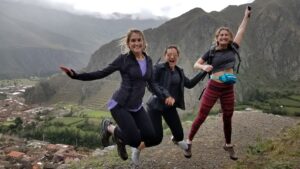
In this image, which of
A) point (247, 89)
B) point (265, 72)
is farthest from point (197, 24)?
point (247, 89)

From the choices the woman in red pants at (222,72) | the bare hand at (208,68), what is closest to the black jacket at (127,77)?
the bare hand at (208,68)

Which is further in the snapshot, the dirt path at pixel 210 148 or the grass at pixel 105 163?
the grass at pixel 105 163

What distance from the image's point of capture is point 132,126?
7457mm

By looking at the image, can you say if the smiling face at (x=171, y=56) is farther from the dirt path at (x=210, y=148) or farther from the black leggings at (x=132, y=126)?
the dirt path at (x=210, y=148)

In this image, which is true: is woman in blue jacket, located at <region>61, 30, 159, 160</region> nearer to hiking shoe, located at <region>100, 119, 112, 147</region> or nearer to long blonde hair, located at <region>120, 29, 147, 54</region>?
long blonde hair, located at <region>120, 29, 147, 54</region>

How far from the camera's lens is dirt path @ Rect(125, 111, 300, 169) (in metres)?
9.31

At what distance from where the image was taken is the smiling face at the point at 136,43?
25.0 feet

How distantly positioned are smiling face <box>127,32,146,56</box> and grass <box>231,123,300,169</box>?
3.12 metres

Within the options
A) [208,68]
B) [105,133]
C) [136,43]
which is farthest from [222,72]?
[105,133]

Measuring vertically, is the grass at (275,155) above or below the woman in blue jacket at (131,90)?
below

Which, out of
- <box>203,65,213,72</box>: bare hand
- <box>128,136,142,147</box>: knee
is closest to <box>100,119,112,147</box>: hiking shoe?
<box>128,136,142,147</box>: knee

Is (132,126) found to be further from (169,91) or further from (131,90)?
(169,91)

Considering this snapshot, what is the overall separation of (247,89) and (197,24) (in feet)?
193

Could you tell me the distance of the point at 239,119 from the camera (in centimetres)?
1564
